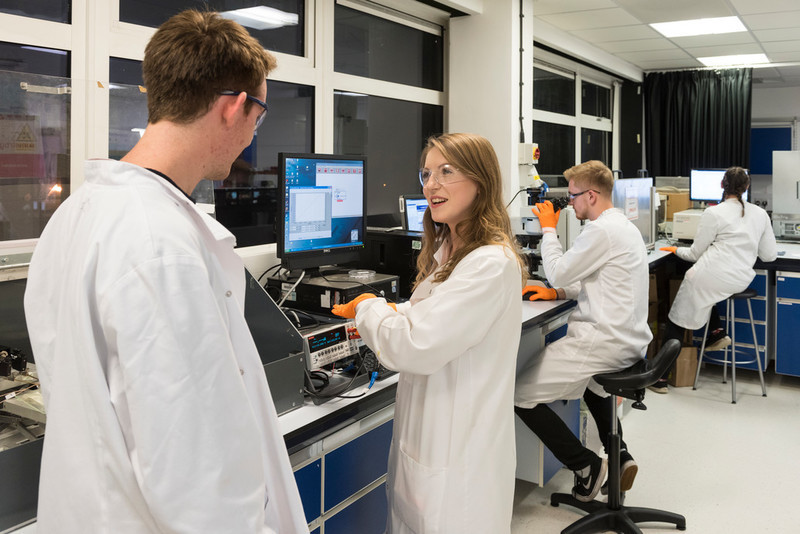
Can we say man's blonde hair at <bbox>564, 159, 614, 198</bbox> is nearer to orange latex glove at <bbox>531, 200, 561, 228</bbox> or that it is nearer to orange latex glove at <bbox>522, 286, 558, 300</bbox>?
orange latex glove at <bbox>531, 200, 561, 228</bbox>

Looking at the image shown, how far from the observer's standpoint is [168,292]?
0.79 metres

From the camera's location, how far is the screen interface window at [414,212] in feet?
10.3

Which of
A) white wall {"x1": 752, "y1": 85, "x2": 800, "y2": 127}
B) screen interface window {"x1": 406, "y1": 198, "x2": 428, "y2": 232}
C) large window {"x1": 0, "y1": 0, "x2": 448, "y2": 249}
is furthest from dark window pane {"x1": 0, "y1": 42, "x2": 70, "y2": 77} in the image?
white wall {"x1": 752, "y1": 85, "x2": 800, "y2": 127}

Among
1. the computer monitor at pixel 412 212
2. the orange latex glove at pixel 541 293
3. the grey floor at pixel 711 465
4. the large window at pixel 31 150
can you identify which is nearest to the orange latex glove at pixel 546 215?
the orange latex glove at pixel 541 293

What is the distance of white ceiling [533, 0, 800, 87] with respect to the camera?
4625 mm

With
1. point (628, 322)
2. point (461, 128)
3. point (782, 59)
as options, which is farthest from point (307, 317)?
point (782, 59)

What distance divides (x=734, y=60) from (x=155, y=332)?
747 centimetres

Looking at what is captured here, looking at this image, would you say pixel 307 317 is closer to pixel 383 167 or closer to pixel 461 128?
pixel 383 167

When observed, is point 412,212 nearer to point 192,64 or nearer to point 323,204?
point 323,204

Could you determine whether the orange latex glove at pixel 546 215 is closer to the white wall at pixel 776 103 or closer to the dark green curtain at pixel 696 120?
the dark green curtain at pixel 696 120

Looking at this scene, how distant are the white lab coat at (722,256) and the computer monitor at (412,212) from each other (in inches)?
82.6

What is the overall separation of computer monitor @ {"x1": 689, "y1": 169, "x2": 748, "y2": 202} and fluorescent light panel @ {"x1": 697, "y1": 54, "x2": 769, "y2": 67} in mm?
1664

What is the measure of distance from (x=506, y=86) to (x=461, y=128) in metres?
0.41

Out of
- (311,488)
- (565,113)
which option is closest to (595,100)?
(565,113)
